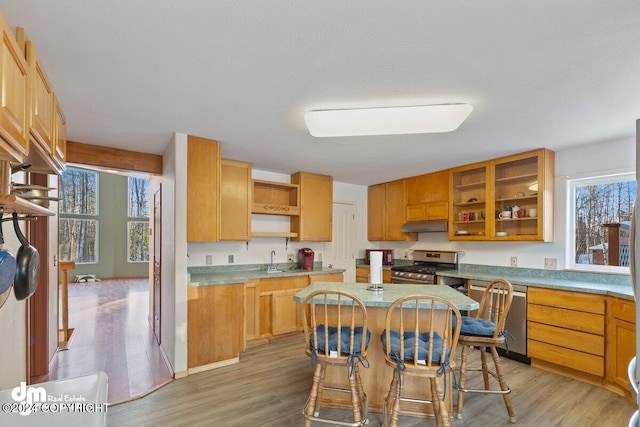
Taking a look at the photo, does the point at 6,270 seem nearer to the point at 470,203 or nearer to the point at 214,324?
the point at 214,324

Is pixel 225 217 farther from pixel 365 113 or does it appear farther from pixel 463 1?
pixel 463 1

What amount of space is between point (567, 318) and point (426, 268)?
1.84 metres

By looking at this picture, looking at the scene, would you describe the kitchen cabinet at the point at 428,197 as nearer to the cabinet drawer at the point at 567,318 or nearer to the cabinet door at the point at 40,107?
the cabinet drawer at the point at 567,318

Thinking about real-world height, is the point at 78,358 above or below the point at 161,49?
below

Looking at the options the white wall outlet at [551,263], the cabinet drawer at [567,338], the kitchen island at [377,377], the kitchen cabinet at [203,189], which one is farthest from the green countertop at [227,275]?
the white wall outlet at [551,263]

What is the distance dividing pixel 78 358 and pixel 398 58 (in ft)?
13.9

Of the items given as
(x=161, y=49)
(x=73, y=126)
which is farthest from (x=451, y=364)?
(x=73, y=126)

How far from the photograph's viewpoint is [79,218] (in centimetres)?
940

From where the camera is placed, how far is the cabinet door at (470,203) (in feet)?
13.3

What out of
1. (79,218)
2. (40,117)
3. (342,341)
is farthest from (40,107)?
(79,218)

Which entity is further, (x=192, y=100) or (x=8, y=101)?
(x=192, y=100)

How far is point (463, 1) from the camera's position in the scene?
133 cm

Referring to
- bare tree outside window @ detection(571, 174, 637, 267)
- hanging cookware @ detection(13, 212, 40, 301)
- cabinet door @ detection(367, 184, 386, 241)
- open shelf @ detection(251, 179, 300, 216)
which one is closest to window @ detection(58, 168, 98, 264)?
open shelf @ detection(251, 179, 300, 216)

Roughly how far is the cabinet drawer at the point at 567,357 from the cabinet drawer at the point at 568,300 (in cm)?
41
